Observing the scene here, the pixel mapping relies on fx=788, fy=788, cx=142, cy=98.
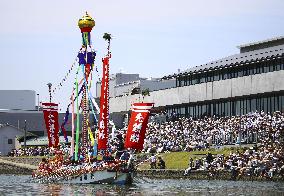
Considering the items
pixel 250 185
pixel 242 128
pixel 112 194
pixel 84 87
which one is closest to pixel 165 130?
pixel 242 128

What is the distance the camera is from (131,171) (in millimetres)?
65125

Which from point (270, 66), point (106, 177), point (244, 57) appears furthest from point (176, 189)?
point (244, 57)

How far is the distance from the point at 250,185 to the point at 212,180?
29.6 ft

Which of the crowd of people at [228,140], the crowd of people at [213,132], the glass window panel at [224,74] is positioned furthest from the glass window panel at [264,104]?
the glass window panel at [224,74]

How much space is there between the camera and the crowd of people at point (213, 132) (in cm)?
7506

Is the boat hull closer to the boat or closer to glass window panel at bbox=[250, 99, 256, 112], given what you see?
the boat

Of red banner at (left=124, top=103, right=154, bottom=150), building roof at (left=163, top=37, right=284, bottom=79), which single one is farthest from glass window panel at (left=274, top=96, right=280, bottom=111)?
red banner at (left=124, top=103, right=154, bottom=150)

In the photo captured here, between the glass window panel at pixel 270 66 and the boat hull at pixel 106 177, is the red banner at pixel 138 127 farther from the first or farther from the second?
the glass window panel at pixel 270 66

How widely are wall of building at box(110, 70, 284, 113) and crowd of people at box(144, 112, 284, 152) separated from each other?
15.5 feet

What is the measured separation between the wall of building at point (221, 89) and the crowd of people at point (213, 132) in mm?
4713

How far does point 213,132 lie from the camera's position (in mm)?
82875

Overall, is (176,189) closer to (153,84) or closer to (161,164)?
(161,164)

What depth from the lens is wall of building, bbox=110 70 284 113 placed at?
88.2 meters

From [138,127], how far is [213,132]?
22850mm
